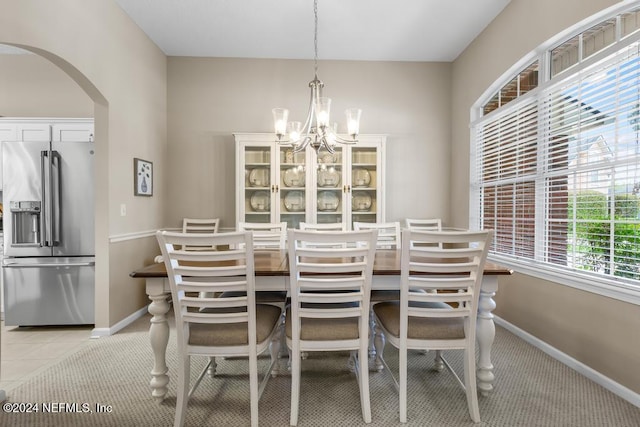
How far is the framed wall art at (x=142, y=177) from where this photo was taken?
3217mm

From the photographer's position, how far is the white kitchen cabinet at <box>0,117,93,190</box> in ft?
10.7

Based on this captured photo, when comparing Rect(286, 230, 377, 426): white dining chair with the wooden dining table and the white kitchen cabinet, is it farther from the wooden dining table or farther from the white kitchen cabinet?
the white kitchen cabinet

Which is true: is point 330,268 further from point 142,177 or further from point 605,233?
point 142,177

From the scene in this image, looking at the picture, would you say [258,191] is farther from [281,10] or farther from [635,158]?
[635,158]

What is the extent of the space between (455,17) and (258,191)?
2.78 meters

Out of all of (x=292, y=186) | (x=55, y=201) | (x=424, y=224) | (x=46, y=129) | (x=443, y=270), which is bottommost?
(x=443, y=270)

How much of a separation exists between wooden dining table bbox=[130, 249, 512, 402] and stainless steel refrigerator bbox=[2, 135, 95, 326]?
5.40ft

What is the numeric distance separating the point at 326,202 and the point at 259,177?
2.84ft

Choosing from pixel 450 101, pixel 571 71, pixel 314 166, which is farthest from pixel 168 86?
pixel 571 71

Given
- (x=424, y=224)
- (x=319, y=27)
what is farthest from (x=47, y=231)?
(x=424, y=224)

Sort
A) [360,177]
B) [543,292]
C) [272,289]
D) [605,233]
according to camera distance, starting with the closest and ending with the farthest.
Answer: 1. [272,289]
2. [605,233]
3. [543,292]
4. [360,177]

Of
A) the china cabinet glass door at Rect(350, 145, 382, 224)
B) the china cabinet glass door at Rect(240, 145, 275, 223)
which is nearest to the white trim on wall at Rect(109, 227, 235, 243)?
the china cabinet glass door at Rect(240, 145, 275, 223)

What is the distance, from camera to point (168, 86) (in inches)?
156

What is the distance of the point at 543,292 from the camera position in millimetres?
2490
